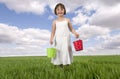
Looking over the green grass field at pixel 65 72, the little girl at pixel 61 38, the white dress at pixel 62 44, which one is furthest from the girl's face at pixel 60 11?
the green grass field at pixel 65 72

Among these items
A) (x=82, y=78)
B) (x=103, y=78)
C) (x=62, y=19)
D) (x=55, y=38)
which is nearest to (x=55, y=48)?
(x=55, y=38)

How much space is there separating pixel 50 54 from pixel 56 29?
71 cm

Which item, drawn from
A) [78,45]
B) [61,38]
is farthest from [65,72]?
[61,38]

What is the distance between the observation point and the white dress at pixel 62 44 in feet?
18.7

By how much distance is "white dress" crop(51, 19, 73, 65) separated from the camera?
18.7ft

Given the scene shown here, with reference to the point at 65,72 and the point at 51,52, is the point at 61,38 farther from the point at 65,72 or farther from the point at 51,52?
the point at 65,72

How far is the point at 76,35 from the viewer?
226 inches

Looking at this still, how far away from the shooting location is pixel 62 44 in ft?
18.8

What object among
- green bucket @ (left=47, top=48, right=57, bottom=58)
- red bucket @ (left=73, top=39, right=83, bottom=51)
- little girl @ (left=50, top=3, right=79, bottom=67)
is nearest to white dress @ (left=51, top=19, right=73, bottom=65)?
little girl @ (left=50, top=3, right=79, bottom=67)

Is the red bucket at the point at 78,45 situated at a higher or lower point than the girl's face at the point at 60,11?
lower

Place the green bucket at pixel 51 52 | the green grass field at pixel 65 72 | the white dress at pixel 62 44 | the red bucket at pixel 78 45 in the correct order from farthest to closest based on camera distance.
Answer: the white dress at pixel 62 44 → the green bucket at pixel 51 52 → the red bucket at pixel 78 45 → the green grass field at pixel 65 72

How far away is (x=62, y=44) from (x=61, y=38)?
0.15 meters

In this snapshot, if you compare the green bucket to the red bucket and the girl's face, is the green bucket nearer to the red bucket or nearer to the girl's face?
the red bucket

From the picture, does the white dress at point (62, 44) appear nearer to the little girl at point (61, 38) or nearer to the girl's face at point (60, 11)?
the little girl at point (61, 38)
